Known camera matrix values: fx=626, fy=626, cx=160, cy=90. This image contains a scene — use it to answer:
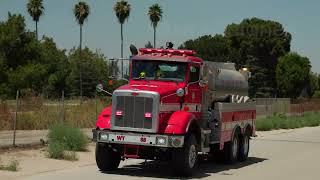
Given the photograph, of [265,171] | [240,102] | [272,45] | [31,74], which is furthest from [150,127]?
→ [272,45]

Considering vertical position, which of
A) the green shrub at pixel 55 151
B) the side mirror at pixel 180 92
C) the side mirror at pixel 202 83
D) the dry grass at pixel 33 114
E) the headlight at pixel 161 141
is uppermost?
the side mirror at pixel 202 83

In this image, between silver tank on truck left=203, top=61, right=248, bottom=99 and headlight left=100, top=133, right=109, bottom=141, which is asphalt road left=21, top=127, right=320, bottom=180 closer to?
headlight left=100, top=133, right=109, bottom=141

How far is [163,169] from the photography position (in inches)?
A: 649

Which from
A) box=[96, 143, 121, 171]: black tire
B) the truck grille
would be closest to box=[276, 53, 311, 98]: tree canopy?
box=[96, 143, 121, 171]: black tire

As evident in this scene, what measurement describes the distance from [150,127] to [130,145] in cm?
65

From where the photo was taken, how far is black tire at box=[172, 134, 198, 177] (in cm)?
1439

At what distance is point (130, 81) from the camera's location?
16.0 meters

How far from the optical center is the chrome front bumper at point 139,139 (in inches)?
554

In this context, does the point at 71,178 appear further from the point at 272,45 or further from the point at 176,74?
the point at 272,45

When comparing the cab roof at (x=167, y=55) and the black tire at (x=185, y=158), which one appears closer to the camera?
the black tire at (x=185, y=158)

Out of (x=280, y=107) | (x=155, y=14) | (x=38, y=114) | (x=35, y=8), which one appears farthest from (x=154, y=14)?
(x=38, y=114)

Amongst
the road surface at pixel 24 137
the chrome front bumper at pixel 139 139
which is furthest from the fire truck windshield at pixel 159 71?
the road surface at pixel 24 137

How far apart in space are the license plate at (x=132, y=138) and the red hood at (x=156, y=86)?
3.64 ft

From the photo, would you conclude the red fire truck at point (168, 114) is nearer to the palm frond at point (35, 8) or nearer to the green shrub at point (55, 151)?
the green shrub at point (55, 151)
